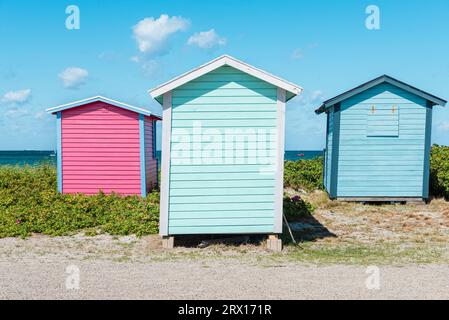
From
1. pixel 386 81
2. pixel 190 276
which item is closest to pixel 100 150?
pixel 190 276

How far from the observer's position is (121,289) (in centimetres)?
609

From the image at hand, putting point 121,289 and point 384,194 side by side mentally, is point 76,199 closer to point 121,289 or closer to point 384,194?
point 121,289

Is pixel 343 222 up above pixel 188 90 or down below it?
below

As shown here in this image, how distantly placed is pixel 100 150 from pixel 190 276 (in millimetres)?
8123

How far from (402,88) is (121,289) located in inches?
441

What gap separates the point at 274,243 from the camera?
340 inches

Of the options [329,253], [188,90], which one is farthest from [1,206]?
[329,253]

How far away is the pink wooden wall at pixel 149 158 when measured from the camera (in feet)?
46.6

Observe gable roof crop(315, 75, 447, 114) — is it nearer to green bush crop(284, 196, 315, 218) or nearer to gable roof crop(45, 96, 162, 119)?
green bush crop(284, 196, 315, 218)

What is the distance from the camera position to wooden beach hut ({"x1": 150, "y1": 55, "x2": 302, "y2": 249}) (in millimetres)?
8484

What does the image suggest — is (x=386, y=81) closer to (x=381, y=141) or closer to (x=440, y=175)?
(x=381, y=141)

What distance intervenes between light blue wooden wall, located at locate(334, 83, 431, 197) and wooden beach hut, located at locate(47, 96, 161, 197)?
21.0ft

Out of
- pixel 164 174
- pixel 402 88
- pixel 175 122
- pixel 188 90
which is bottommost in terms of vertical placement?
pixel 164 174

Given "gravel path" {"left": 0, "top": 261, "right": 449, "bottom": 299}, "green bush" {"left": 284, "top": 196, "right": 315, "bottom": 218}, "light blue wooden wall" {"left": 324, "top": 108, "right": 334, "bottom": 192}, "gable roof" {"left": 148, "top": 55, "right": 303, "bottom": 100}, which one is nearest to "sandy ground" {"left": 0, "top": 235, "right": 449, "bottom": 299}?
"gravel path" {"left": 0, "top": 261, "right": 449, "bottom": 299}
